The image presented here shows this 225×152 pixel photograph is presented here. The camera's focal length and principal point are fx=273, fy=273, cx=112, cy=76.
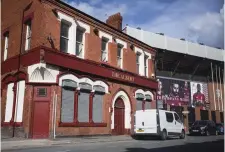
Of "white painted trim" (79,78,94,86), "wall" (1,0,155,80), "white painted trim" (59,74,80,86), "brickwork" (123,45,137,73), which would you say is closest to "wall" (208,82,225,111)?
"brickwork" (123,45,137,73)

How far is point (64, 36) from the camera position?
20078 mm

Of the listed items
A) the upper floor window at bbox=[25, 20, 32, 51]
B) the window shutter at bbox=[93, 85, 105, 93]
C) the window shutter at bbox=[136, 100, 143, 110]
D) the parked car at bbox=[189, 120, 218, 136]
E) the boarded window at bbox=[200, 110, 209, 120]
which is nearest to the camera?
the upper floor window at bbox=[25, 20, 32, 51]

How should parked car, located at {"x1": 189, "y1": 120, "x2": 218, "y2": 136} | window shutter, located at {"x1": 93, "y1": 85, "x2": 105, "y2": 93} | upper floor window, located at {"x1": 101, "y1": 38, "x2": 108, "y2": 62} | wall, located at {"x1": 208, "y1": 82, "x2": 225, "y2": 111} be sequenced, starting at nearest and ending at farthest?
window shutter, located at {"x1": 93, "y1": 85, "x2": 105, "y2": 93}
upper floor window, located at {"x1": 101, "y1": 38, "x2": 108, "y2": 62}
parked car, located at {"x1": 189, "y1": 120, "x2": 218, "y2": 136}
wall, located at {"x1": 208, "y1": 82, "x2": 225, "y2": 111}

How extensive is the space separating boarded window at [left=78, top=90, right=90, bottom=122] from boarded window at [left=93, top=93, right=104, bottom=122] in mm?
772

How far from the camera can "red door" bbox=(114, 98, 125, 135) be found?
23562mm

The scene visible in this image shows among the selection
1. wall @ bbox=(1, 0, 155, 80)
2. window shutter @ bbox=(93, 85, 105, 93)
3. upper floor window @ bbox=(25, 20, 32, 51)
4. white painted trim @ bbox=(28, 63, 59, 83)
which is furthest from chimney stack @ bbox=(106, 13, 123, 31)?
white painted trim @ bbox=(28, 63, 59, 83)

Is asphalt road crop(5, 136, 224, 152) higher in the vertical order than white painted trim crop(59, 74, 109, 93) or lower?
lower

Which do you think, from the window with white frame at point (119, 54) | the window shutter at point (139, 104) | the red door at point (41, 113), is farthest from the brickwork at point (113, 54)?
the red door at point (41, 113)

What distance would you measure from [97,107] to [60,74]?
4.53 meters

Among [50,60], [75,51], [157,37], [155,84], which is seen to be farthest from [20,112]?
[157,37]

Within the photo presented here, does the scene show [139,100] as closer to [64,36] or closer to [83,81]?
[83,81]

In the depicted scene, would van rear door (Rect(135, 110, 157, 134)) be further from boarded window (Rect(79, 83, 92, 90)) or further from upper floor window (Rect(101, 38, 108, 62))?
upper floor window (Rect(101, 38, 108, 62))

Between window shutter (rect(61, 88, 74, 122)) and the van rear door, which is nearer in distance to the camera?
window shutter (rect(61, 88, 74, 122))

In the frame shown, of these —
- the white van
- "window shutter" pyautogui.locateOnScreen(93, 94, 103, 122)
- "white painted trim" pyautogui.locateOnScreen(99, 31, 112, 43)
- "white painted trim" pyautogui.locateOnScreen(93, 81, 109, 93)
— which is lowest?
the white van
